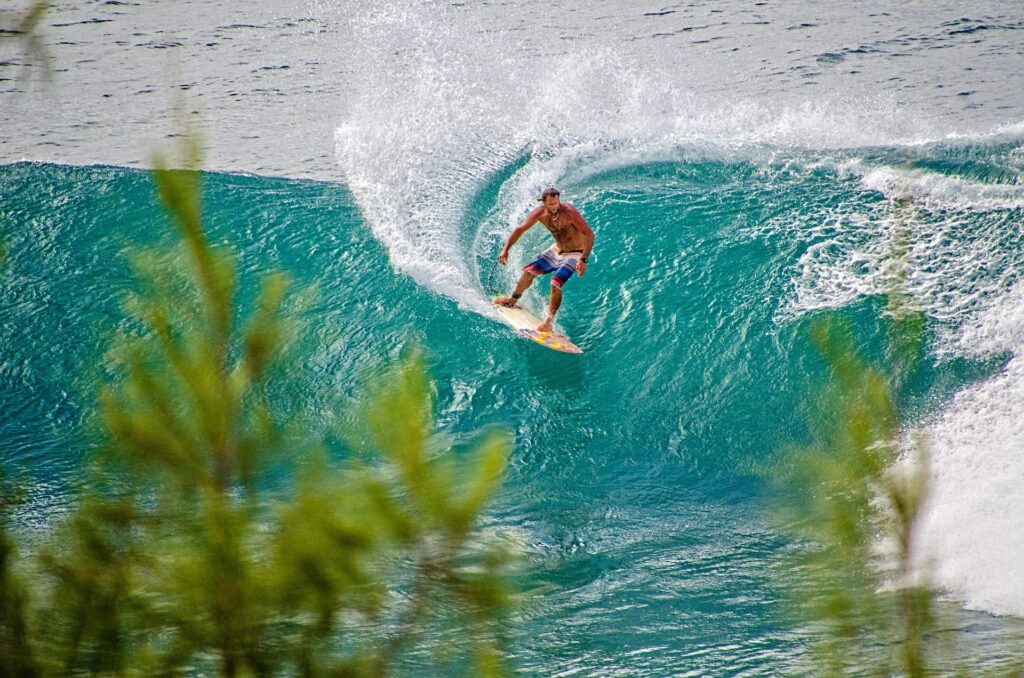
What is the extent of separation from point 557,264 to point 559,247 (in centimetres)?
16

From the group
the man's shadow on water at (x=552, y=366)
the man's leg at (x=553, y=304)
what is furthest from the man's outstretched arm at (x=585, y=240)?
the man's shadow on water at (x=552, y=366)

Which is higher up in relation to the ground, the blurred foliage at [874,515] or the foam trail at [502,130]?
the blurred foliage at [874,515]

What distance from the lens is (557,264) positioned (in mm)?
9234

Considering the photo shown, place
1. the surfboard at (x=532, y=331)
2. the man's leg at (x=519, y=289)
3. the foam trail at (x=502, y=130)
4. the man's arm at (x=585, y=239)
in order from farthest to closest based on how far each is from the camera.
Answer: the foam trail at (x=502, y=130) < the man's leg at (x=519, y=289) < the man's arm at (x=585, y=239) < the surfboard at (x=532, y=331)

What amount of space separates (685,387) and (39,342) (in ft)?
19.7

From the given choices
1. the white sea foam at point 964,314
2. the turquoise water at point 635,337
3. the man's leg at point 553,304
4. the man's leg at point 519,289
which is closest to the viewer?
the turquoise water at point 635,337

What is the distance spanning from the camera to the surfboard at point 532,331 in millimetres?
8820

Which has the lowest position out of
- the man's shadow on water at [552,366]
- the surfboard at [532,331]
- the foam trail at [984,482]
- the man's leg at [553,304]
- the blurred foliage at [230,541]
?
the foam trail at [984,482]

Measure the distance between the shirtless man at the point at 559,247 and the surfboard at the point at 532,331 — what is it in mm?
91

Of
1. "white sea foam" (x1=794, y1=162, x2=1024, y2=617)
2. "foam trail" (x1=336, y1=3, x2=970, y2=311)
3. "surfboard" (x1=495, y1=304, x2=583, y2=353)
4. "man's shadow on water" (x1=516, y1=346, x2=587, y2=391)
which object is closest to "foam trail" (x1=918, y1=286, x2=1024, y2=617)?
"white sea foam" (x1=794, y1=162, x2=1024, y2=617)

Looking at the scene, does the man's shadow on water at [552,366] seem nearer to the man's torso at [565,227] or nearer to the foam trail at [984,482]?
the man's torso at [565,227]

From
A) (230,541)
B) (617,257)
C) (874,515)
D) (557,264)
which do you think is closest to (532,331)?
(557,264)

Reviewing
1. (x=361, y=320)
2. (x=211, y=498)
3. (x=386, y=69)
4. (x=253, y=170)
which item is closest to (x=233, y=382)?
(x=211, y=498)

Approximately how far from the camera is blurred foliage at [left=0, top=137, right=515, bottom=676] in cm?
138
